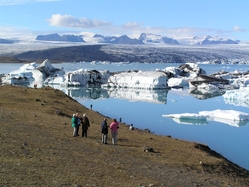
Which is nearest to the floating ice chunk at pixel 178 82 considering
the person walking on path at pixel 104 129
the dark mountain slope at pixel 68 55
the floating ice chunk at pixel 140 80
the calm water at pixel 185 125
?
the floating ice chunk at pixel 140 80

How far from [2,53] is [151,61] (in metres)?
69.0

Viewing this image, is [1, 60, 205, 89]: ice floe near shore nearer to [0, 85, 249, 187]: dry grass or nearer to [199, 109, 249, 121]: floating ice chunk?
[199, 109, 249, 121]: floating ice chunk

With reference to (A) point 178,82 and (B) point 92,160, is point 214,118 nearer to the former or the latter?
(B) point 92,160

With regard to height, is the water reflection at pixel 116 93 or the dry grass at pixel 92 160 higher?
the dry grass at pixel 92 160

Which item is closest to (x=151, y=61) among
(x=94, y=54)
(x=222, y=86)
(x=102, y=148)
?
(x=94, y=54)

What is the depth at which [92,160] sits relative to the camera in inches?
427

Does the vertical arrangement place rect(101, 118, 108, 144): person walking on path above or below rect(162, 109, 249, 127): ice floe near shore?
above

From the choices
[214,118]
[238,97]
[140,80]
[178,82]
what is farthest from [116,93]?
[214,118]

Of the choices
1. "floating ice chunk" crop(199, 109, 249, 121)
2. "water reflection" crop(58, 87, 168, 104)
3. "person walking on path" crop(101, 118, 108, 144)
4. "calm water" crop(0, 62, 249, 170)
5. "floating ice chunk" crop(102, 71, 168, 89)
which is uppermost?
"person walking on path" crop(101, 118, 108, 144)

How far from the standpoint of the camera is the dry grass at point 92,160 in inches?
347

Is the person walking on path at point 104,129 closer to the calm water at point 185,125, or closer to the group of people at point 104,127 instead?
the group of people at point 104,127

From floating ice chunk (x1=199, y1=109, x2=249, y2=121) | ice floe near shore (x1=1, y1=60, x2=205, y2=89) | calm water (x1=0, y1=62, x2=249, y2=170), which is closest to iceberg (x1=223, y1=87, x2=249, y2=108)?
calm water (x1=0, y1=62, x2=249, y2=170)

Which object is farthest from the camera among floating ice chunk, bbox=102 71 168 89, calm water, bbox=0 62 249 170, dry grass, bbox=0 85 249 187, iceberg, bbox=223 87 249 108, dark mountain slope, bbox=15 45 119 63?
dark mountain slope, bbox=15 45 119 63

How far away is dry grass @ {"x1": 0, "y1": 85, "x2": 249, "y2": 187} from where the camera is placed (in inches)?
347
